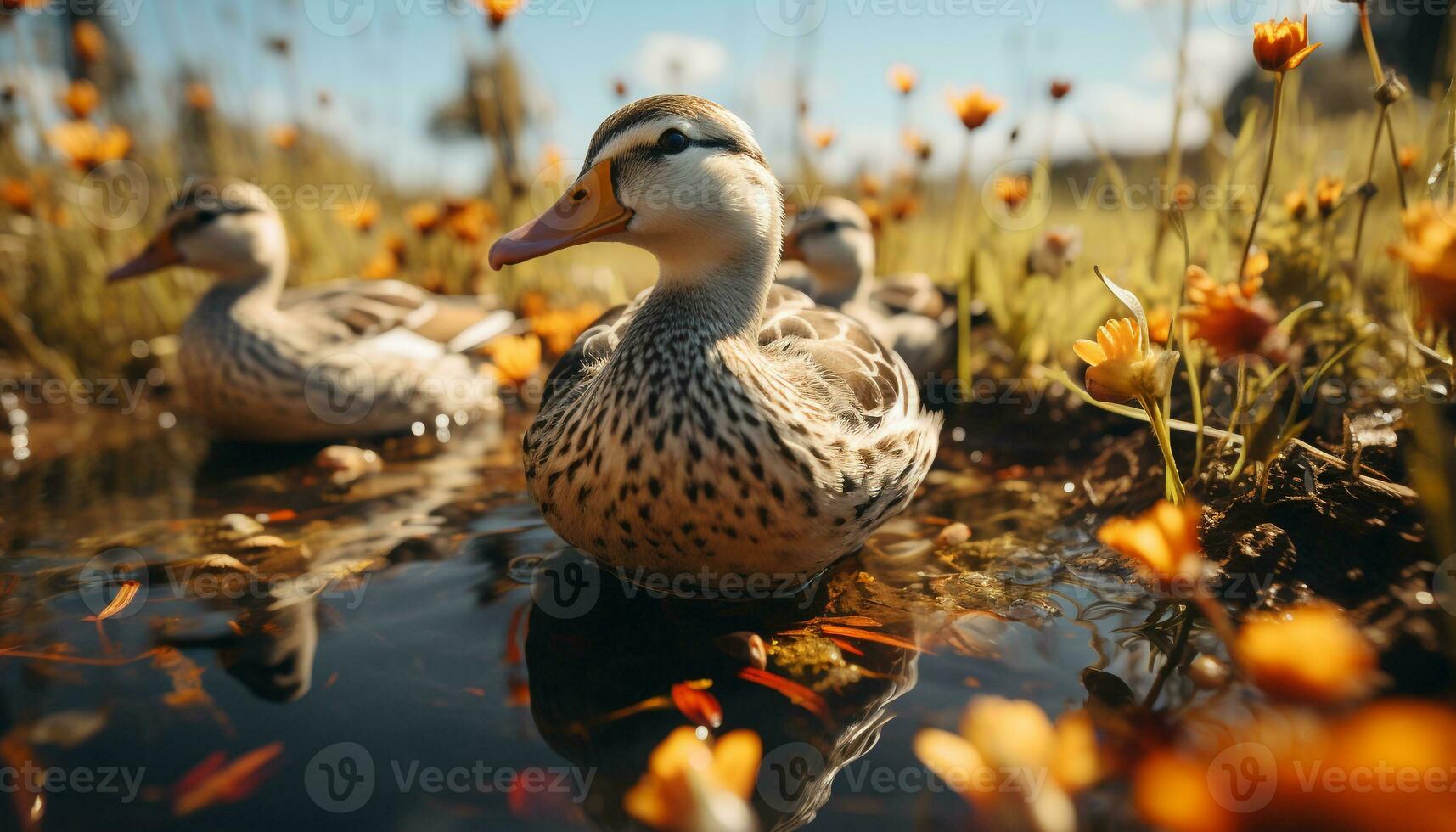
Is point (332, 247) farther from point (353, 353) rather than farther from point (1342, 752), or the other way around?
point (1342, 752)

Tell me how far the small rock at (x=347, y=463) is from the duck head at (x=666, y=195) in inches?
78.6

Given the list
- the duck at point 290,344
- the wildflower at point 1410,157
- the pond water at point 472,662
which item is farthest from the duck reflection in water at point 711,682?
the wildflower at point 1410,157

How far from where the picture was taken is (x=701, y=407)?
Answer: 83.2 inches

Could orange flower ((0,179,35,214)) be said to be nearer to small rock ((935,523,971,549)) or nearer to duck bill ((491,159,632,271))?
duck bill ((491,159,632,271))

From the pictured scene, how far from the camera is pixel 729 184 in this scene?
7.73ft

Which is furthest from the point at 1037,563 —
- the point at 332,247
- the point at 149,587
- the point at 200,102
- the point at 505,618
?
the point at 200,102

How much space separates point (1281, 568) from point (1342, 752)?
1.20m

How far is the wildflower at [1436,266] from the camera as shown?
1.31 metres

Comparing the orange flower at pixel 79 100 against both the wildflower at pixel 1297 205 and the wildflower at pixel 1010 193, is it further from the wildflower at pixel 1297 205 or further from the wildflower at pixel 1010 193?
the wildflower at pixel 1297 205

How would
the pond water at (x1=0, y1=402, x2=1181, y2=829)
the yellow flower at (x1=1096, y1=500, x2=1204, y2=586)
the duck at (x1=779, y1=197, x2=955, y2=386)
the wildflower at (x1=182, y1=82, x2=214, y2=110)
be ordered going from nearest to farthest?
the yellow flower at (x1=1096, y1=500, x2=1204, y2=586), the pond water at (x1=0, y1=402, x2=1181, y2=829), the duck at (x1=779, y1=197, x2=955, y2=386), the wildflower at (x1=182, y1=82, x2=214, y2=110)

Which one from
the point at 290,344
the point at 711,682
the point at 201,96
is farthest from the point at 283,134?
the point at 711,682

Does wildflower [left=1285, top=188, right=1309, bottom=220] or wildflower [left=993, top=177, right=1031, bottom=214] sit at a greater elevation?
wildflower [left=993, top=177, right=1031, bottom=214]

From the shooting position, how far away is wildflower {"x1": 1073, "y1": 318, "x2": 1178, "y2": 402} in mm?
1960

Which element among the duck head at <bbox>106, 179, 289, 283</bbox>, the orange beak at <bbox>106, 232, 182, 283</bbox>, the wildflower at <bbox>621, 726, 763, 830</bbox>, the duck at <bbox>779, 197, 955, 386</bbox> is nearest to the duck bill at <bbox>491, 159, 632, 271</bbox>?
the wildflower at <bbox>621, 726, 763, 830</bbox>
